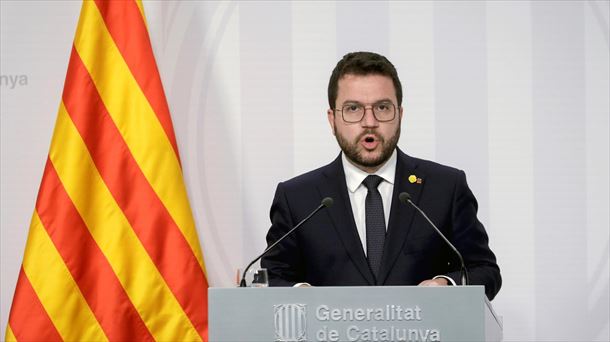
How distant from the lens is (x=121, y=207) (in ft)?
12.9

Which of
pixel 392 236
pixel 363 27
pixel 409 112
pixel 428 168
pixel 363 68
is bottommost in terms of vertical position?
pixel 392 236

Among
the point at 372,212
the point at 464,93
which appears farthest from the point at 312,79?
the point at 372,212

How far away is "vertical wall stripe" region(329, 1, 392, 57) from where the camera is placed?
4.32m

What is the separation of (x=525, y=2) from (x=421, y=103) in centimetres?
73

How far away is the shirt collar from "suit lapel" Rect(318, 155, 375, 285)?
27mm

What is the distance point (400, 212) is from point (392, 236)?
104 mm

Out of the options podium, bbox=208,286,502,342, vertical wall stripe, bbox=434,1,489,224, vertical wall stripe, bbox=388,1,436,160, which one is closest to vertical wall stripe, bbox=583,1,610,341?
vertical wall stripe, bbox=434,1,489,224

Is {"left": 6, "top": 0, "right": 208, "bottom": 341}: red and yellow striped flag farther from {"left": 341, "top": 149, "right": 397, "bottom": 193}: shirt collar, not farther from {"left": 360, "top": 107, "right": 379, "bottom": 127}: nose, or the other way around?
{"left": 360, "top": 107, "right": 379, "bottom": 127}: nose

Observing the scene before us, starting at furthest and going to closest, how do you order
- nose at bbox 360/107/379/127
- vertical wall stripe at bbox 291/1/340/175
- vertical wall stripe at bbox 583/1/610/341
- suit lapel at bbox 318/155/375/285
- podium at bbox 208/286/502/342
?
vertical wall stripe at bbox 291/1/340/175
vertical wall stripe at bbox 583/1/610/341
nose at bbox 360/107/379/127
suit lapel at bbox 318/155/375/285
podium at bbox 208/286/502/342

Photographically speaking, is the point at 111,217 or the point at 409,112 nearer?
the point at 111,217

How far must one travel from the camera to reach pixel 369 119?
10.7 feet

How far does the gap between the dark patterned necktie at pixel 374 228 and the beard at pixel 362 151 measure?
0.11 m

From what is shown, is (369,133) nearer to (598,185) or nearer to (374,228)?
(374,228)

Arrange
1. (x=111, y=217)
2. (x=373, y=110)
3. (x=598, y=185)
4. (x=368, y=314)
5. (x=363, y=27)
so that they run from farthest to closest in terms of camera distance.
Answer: (x=363, y=27)
(x=598, y=185)
(x=111, y=217)
(x=373, y=110)
(x=368, y=314)
